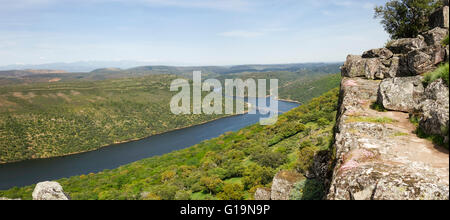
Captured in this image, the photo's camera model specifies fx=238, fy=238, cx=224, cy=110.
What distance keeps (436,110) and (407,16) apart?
73.7ft

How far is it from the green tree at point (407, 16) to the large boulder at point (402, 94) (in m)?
15.3

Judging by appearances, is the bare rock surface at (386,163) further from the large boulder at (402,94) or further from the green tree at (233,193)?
the green tree at (233,193)

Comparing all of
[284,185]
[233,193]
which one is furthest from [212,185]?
[284,185]

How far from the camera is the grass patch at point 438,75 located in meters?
8.37

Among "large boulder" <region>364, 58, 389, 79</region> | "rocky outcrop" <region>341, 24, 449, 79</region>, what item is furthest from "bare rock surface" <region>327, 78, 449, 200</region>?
"large boulder" <region>364, 58, 389, 79</region>

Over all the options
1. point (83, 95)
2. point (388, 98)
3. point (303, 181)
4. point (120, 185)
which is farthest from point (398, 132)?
point (83, 95)

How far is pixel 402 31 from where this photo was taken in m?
23.6

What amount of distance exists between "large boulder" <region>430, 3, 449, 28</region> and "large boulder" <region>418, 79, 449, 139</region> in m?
8.38

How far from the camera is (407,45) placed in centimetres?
1570

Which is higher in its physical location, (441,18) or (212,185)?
(441,18)

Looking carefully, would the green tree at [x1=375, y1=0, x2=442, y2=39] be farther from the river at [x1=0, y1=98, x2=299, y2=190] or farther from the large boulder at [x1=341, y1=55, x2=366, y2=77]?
the river at [x1=0, y1=98, x2=299, y2=190]

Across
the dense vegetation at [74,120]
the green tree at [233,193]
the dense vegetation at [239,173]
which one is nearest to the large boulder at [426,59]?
the dense vegetation at [239,173]

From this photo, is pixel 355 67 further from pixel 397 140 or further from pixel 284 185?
pixel 397 140

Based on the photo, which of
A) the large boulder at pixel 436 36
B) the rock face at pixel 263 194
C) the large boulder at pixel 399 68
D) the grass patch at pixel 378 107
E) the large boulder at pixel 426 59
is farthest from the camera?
the rock face at pixel 263 194
